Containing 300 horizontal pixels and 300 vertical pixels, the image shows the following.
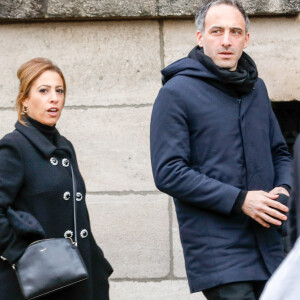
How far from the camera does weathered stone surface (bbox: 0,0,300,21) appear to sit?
5.32 m

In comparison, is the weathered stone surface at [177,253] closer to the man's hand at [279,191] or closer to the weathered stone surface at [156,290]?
the weathered stone surface at [156,290]

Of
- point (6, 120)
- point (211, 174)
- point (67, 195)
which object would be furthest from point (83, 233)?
point (6, 120)

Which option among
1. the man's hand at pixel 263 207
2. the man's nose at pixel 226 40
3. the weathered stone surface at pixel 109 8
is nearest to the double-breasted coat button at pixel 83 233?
the man's hand at pixel 263 207

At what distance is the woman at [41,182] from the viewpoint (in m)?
3.84

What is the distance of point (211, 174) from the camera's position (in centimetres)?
369

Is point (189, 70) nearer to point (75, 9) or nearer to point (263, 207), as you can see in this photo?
point (263, 207)

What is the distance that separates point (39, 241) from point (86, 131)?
174cm

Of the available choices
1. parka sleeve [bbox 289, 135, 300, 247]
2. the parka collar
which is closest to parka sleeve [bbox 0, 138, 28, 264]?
the parka collar

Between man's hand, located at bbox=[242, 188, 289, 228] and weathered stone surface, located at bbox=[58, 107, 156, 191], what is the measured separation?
1.91 metres

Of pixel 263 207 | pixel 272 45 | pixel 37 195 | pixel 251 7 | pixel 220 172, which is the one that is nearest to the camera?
pixel 263 207

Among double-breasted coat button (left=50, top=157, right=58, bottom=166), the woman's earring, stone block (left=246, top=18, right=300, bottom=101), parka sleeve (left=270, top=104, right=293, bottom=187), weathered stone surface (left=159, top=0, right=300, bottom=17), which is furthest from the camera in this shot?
stone block (left=246, top=18, right=300, bottom=101)

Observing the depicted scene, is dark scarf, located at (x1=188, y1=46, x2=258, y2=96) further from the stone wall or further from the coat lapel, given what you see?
the stone wall

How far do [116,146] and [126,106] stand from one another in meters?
0.26

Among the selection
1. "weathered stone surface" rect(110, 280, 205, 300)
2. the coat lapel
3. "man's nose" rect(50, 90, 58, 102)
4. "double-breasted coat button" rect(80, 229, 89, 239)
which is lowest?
"weathered stone surface" rect(110, 280, 205, 300)
